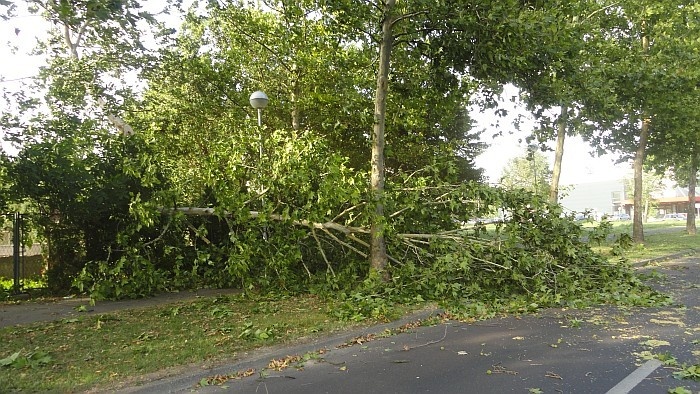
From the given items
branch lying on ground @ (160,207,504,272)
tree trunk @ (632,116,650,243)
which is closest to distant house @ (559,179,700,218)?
tree trunk @ (632,116,650,243)

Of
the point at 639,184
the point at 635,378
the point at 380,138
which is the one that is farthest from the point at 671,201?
the point at 635,378

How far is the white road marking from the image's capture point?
4242mm

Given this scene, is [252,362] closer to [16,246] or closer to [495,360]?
[495,360]

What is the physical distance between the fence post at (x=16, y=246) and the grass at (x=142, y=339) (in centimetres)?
333

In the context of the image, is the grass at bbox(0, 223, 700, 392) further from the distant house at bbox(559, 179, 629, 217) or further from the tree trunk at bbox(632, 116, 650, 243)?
the distant house at bbox(559, 179, 629, 217)

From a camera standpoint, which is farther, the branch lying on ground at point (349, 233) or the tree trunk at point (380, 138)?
the tree trunk at point (380, 138)

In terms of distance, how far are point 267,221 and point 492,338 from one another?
463 cm

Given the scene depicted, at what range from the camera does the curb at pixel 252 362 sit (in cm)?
450

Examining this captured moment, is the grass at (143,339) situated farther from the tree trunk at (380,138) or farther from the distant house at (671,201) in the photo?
the distant house at (671,201)

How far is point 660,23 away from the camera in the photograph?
16.2m

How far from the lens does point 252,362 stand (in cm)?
521

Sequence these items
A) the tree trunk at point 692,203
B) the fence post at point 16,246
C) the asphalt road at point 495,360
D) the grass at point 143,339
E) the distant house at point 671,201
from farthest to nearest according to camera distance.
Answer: the distant house at point 671,201 → the tree trunk at point 692,203 → the fence post at point 16,246 → the grass at point 143,339 → the asphalt road at point 495,360

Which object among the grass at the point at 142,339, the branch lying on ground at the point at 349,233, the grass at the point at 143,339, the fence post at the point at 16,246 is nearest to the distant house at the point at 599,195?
the branch lying on ground at the point at 349,233

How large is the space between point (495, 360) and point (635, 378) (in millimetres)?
1304
